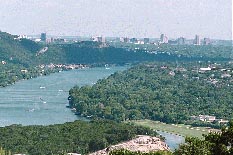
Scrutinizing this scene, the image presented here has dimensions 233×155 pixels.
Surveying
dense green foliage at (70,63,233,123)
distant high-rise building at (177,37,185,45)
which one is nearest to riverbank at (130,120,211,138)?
dense green foliage at (70,63,233,123)

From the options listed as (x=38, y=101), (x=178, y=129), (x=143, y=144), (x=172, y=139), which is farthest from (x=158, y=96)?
(x=143, y=144)

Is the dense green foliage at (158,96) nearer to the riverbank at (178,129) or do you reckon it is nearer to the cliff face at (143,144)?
the riverbank at (178,129)

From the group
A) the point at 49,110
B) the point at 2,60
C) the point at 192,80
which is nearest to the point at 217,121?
the point at 49,110

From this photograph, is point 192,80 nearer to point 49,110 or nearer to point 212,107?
point 212,107

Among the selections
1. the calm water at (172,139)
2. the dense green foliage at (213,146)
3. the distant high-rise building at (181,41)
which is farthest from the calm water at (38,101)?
the distant high-rise building at (181,41)

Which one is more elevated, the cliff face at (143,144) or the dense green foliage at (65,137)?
the cliff face at (143,144)

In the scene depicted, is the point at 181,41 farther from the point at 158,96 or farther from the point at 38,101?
the point at 38,101
